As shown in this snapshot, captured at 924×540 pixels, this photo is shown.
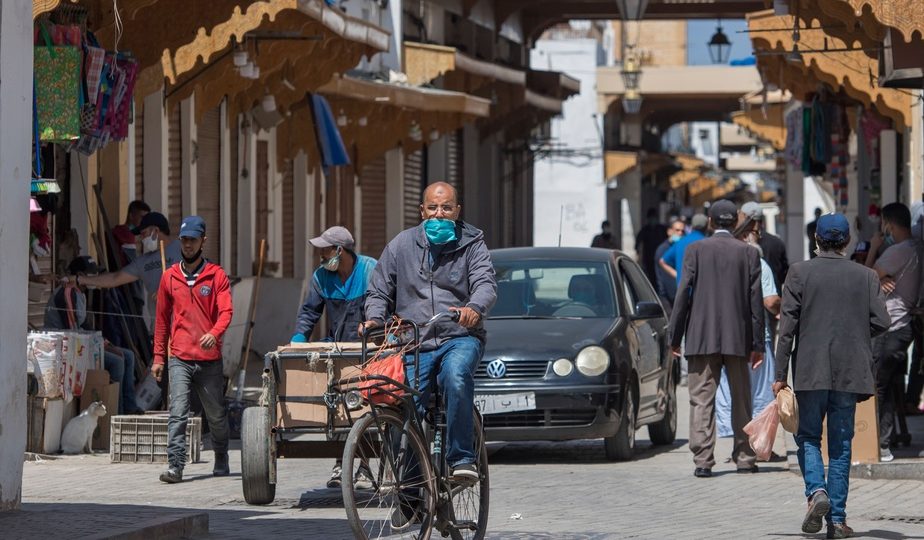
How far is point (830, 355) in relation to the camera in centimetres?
916

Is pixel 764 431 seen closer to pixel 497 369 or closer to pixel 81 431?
pixel 497 369

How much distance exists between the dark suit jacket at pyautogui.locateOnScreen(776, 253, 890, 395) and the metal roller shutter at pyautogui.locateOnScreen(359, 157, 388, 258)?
18.7 metres

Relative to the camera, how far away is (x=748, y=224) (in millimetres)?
13711

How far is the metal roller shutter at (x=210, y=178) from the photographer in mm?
20219

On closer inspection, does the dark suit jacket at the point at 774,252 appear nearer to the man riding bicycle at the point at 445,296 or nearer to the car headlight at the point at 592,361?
the car headlight at the point at 592,361

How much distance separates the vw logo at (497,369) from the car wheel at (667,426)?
1938 millimetres

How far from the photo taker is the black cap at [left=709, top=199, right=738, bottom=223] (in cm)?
1255

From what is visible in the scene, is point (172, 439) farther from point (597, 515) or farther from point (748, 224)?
point (748, 224)

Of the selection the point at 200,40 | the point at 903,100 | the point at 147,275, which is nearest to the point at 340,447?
the point at 147,275

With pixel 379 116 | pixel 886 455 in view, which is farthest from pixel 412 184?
pixel 886 455

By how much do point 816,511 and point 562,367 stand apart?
3.81m

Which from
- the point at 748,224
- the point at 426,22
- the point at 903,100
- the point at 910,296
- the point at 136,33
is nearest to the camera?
the point at 910,296

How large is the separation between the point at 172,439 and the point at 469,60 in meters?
16.7

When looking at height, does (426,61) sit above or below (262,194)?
above
